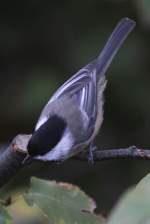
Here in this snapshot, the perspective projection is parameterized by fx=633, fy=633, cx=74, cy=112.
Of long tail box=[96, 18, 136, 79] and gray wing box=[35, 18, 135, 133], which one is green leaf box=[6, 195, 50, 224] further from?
long tail box=[96, 18, 136, 79]

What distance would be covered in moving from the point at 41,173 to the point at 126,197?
4254 mm

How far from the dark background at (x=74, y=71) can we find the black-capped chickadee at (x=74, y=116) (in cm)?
85

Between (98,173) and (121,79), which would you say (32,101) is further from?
(98,173)

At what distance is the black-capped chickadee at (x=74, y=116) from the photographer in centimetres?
259

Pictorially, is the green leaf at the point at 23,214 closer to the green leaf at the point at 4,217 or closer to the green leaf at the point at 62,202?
the green leaf at the point at 62,202

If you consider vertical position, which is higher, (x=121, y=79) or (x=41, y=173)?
(x=121, y=79)

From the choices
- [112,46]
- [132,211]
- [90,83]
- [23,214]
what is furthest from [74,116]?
[132,211]

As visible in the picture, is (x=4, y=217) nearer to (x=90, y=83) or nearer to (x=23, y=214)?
(x=23, y=214)

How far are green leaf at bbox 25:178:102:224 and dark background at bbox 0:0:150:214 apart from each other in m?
2.59

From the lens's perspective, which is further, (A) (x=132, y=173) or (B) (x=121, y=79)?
(A) (x=132, y=173)

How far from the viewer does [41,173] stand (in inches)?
206

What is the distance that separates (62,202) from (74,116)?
53.7 inches

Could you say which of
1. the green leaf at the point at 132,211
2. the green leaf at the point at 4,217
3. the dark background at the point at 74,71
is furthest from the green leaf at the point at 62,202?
the dark background at the point at 74,71

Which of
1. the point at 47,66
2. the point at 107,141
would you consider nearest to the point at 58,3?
the point at 47,66
